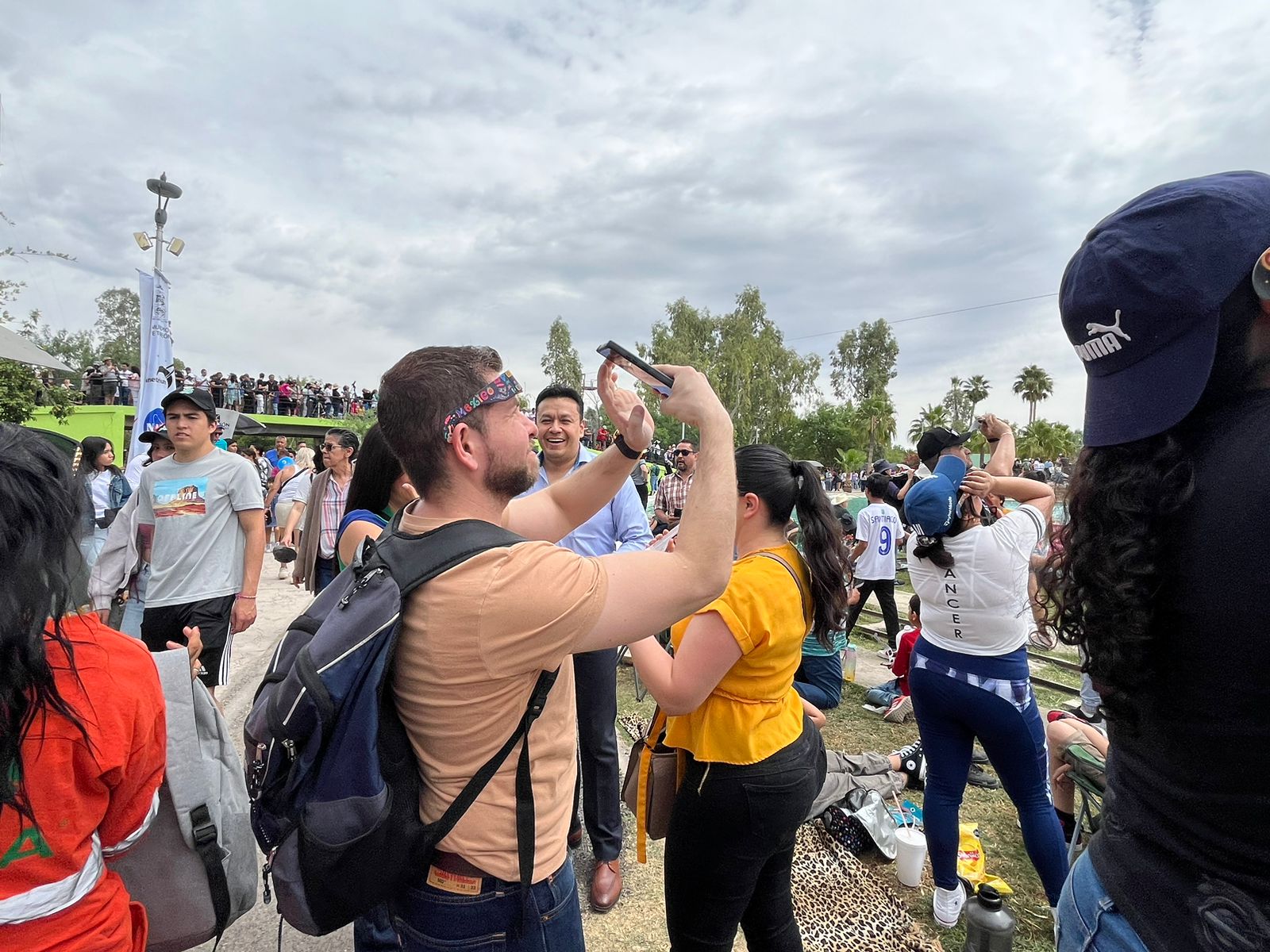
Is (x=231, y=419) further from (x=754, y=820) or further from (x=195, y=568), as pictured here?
(x=754, y=820)

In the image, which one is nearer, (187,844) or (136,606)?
(187,844)

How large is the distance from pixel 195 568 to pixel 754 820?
145 inches

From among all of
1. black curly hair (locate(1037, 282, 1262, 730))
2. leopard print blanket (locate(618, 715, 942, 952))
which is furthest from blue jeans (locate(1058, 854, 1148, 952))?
leopard print blanket (locate(618, 715, 942, 952))

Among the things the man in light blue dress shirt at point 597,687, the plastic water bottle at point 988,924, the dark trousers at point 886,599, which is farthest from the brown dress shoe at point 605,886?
the dark trousers at point 886,599

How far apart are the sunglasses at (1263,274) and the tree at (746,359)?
140 ft

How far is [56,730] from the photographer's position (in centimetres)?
125

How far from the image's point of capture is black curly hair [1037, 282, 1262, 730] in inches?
36.5

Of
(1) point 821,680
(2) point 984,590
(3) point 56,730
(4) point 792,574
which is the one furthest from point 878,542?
(3) point 56,730

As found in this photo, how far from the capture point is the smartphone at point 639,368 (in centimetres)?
155

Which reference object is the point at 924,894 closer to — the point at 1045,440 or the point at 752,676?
the point at 752,676

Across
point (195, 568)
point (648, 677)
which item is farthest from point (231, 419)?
point (648, 677)

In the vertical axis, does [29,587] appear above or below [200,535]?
above

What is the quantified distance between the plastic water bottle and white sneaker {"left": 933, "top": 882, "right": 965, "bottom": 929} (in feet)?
0.67

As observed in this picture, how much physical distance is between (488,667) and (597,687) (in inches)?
86.7
